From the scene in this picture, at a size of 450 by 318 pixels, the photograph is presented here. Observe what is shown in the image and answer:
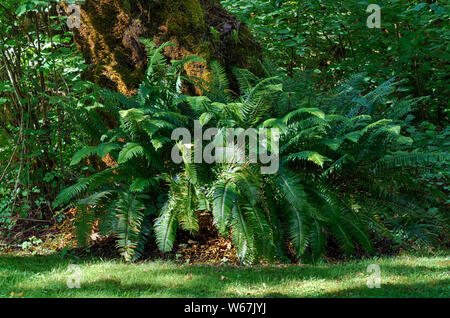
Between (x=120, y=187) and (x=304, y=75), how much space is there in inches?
120

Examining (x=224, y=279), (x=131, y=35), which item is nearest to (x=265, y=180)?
(x=224, y=279)

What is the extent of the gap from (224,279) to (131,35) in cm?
383

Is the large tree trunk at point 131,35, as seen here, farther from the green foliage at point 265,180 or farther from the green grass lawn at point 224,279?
the green grass lawn at point 224,279

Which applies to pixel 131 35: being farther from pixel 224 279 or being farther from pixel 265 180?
pixel 224 279

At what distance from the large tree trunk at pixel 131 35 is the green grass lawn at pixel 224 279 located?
276 cm

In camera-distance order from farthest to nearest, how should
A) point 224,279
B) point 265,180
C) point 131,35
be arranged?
point 131,35, point 265,180, point 224,279

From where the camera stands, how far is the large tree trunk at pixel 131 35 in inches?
235

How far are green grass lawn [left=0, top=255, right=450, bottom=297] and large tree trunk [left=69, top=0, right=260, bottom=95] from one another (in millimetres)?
2760

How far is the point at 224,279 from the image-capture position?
381cm

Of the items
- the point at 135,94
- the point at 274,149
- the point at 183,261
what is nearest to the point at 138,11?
the point at 135,94

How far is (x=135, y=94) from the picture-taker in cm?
585

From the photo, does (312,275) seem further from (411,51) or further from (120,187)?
(411,51)

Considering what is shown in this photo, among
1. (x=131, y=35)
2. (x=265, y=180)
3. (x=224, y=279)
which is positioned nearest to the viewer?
(x=224, y=279)

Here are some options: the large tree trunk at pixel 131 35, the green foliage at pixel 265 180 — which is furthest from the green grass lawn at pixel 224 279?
the large tree trunk at pixel 131 35
